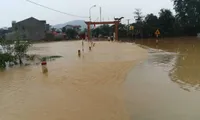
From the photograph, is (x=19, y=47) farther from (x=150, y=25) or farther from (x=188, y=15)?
(x=188, y=15)

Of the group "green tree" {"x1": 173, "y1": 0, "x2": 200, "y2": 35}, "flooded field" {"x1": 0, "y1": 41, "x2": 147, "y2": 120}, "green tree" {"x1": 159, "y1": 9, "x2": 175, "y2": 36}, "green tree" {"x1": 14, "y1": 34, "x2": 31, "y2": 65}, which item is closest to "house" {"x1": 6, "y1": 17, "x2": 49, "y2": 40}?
"green tree" {"x1": 159, "y1": 9, "x2": 175, "y2": 36}

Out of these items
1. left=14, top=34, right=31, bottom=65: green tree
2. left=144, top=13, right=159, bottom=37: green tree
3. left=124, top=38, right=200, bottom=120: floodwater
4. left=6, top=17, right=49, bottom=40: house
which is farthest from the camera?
left=6, top=17, right=49, bottom=40: house

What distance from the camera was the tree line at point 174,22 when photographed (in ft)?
178

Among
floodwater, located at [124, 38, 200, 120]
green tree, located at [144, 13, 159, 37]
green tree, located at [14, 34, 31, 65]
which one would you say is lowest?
floodwater, located at [124, 38, 200, 120]

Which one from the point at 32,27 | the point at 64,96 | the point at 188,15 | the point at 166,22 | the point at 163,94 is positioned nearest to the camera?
the point at 64,96

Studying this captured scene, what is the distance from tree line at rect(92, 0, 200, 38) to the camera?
178 feet

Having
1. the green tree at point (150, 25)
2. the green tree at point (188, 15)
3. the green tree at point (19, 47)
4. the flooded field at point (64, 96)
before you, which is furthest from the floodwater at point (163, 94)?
the green tree at point (150, 25)

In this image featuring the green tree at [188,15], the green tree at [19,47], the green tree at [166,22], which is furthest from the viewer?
the green tree at [166,22]

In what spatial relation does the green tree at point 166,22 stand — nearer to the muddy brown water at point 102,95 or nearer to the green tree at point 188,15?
the green tree at point 188,15

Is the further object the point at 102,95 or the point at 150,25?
the point at 150,25

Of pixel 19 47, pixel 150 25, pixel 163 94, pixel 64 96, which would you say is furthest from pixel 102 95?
pixel 150 25

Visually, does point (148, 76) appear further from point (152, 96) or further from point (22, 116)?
point (22, 116)

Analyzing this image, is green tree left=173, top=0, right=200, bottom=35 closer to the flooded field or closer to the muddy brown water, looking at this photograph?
the muddy brown water

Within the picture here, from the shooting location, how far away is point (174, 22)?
5772 cm
